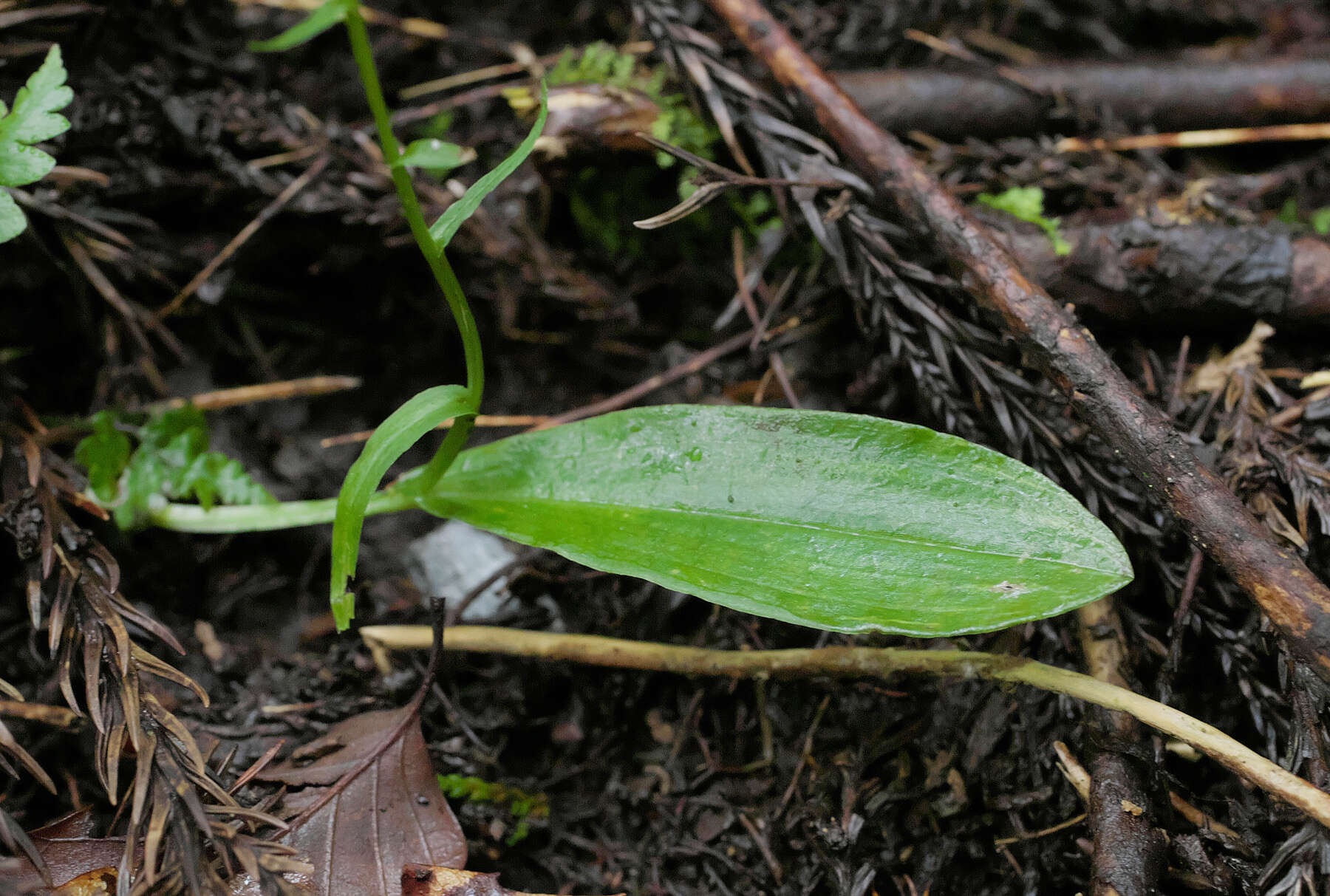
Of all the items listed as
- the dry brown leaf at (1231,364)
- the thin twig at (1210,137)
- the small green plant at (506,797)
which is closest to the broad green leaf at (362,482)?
the small green plant at (506,797)

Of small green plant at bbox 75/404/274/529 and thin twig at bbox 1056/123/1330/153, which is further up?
thin twig at bbox 1056/123/1330/153

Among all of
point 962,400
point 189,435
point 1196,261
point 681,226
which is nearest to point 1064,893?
point 962,400

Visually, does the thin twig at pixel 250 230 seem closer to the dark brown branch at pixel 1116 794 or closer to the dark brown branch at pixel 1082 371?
the dark brown branch at pixel 1082 371

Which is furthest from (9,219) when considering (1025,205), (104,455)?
→ (1025,205)

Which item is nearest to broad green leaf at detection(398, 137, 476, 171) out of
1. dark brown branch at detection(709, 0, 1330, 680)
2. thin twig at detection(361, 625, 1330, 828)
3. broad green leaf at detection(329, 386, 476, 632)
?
broad green leaf at detection(329, 386, 476, 632)

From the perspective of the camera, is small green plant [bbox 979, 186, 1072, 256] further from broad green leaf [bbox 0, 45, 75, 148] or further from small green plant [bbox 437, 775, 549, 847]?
broad green leaf [bbox 0, 45, 75, 148]

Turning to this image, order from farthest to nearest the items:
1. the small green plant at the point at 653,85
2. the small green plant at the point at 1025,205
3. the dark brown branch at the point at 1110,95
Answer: the dark brown branch at the point at 1110,95
the small green plant at the point at 653,85
the small green plant at the point at 1025,205
